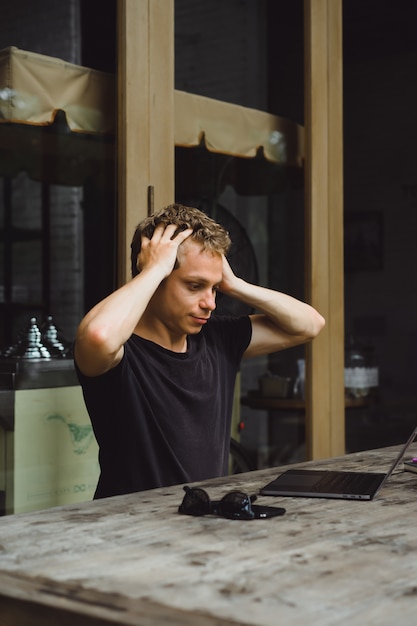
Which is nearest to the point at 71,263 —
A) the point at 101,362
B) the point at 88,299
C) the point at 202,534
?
the point at 88,299

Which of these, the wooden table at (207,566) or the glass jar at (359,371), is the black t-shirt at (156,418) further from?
the glass jar at (359,371)

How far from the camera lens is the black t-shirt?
220 centimetres

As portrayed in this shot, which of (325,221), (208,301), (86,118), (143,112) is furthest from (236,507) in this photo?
(325,221)

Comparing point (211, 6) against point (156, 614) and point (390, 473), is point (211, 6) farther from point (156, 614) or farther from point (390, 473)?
point (156, 614)

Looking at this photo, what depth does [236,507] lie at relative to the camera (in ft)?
Result: 5.02

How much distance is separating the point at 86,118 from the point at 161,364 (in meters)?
1.22

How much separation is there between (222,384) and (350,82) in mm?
2392

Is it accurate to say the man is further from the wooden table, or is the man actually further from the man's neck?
the wooden table

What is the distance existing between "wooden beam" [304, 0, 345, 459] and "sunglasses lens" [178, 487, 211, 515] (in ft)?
8.39

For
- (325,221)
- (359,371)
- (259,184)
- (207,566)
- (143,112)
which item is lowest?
(207,566)

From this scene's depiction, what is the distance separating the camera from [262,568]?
3.97ft

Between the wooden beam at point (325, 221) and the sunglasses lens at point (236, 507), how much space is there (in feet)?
8.45

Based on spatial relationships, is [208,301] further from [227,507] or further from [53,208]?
[53,208]

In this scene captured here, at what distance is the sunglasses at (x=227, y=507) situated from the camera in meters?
1.53
